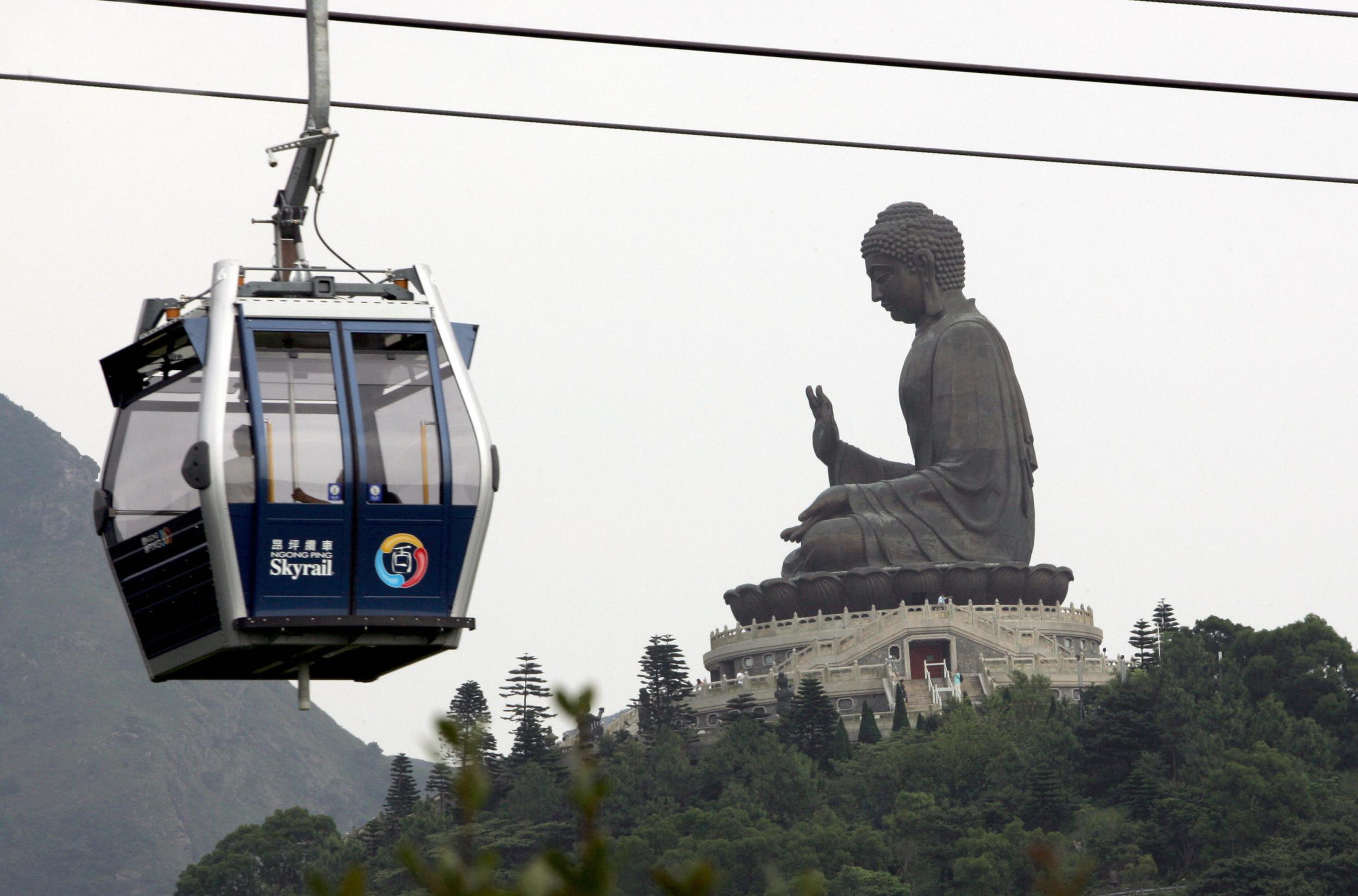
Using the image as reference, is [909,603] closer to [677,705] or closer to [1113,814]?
[677,705]

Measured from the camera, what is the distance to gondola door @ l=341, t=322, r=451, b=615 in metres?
12.6

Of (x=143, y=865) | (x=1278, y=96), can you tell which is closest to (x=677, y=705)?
(x=1278, y=96)

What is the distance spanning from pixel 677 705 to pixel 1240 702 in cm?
1515

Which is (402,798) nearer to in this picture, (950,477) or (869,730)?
(869,730)

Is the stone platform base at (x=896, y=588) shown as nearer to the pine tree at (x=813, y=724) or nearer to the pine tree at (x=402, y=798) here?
the pine tree at (x=813, y=724)

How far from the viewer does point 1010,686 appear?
6444 cm

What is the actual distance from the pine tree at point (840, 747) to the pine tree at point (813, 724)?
135 millimetres

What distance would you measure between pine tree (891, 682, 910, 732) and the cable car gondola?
48.7m

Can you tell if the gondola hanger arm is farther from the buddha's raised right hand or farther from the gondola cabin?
the buddha's raised right hand

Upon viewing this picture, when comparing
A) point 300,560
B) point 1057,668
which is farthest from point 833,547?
point 300,560

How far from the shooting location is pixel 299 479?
12359mm

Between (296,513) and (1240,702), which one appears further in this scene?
(1240,702)

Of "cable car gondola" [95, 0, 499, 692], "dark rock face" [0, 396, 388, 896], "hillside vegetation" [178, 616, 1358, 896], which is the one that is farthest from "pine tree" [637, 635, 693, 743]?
"dark rock face" [0, 396, 388, 896]

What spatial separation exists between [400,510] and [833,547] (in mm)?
56636
